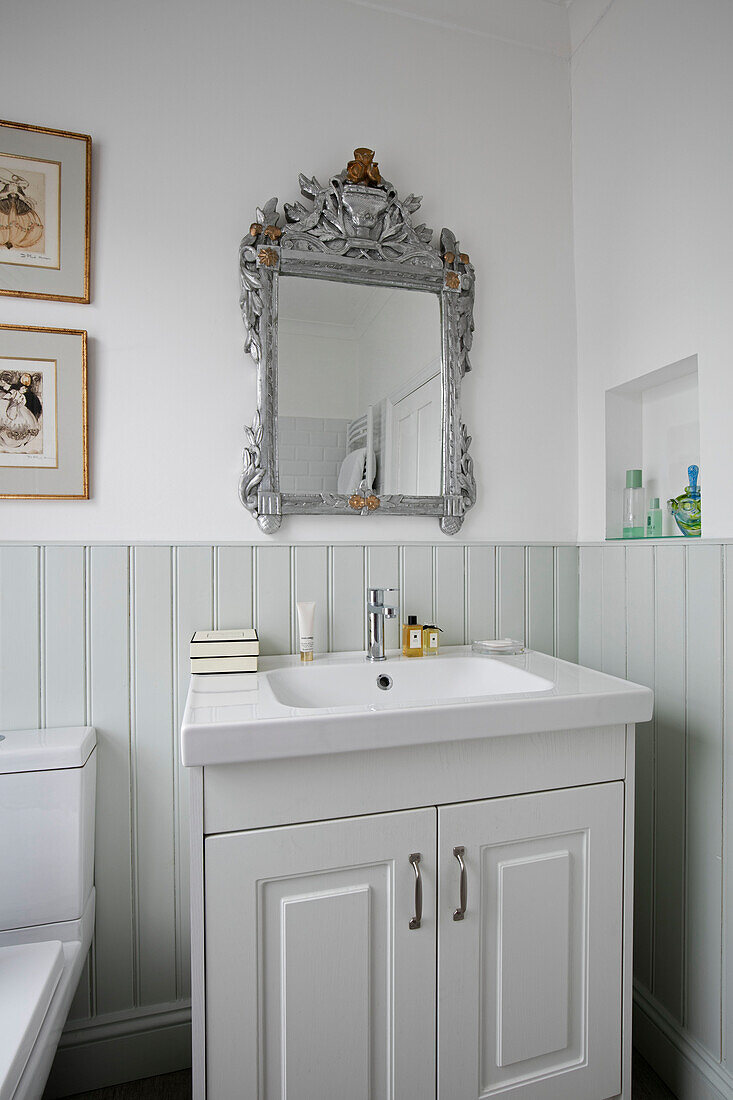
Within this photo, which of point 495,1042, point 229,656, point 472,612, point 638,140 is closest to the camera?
point 495,1042

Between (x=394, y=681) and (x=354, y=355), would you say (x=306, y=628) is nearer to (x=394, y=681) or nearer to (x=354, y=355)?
(x=394, y=681)

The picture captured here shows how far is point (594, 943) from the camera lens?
3.97 ft

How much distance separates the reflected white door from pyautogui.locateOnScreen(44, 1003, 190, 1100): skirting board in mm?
1377

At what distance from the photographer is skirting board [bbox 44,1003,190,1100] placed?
4.60 feet

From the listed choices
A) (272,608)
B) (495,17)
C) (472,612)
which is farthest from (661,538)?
(495,17)

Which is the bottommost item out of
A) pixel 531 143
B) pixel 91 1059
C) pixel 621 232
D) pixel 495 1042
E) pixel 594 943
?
pixel 91 1059

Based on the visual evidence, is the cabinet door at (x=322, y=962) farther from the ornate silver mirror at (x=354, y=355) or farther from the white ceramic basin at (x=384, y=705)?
the ornate silver mirror at (x=354, y=355)

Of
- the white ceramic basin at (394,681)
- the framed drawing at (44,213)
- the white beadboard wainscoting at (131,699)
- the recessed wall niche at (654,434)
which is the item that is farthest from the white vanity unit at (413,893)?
the framed drawing at (44,213)

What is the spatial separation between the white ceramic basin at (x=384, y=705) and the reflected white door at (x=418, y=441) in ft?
1.47

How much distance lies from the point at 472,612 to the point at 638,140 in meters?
1.24

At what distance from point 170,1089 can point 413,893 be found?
0.87m

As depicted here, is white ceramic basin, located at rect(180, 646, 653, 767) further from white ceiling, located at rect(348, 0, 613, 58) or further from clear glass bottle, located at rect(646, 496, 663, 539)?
white ceiling, located at rect(348, 0, 613, 58)

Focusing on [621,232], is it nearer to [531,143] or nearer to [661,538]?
[531,143]

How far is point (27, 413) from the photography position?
1385mm
